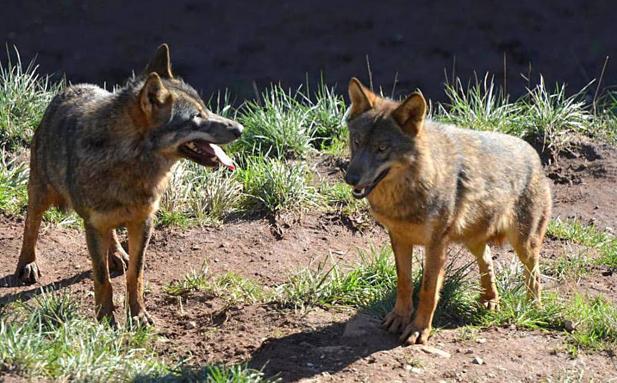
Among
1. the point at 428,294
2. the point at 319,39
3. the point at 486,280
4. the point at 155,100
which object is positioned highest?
the point at 155,100

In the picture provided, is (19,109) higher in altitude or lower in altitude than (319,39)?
lower

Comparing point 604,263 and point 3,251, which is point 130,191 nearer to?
point 3,251

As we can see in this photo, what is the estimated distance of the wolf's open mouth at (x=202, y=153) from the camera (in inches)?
289

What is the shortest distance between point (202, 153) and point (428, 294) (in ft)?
5.91

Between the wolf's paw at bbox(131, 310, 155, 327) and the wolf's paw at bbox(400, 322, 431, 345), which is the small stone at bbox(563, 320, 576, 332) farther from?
the wolf's paw at bbox(131, 310, 155, 327)

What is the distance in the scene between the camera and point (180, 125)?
7.29 metres

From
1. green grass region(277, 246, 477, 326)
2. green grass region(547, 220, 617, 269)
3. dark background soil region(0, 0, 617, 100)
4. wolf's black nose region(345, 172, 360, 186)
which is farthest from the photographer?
dark background soil region(0, 0, 617, 100)

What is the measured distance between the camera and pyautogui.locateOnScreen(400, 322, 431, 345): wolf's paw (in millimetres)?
7418

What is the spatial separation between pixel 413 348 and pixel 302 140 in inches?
137

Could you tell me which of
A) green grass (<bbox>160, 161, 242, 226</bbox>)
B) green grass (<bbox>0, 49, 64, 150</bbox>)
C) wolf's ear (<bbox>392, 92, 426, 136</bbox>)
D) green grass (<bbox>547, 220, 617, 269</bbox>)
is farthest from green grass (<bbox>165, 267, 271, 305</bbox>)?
green grass (<bbox>547, 220, 617, 269</bbox>)

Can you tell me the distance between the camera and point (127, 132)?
7.38 metres

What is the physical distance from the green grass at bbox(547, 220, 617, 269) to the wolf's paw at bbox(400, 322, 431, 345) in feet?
7.70

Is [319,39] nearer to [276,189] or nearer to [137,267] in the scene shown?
[276,189]

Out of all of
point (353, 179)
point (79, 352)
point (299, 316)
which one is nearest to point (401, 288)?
point (299, 316)
